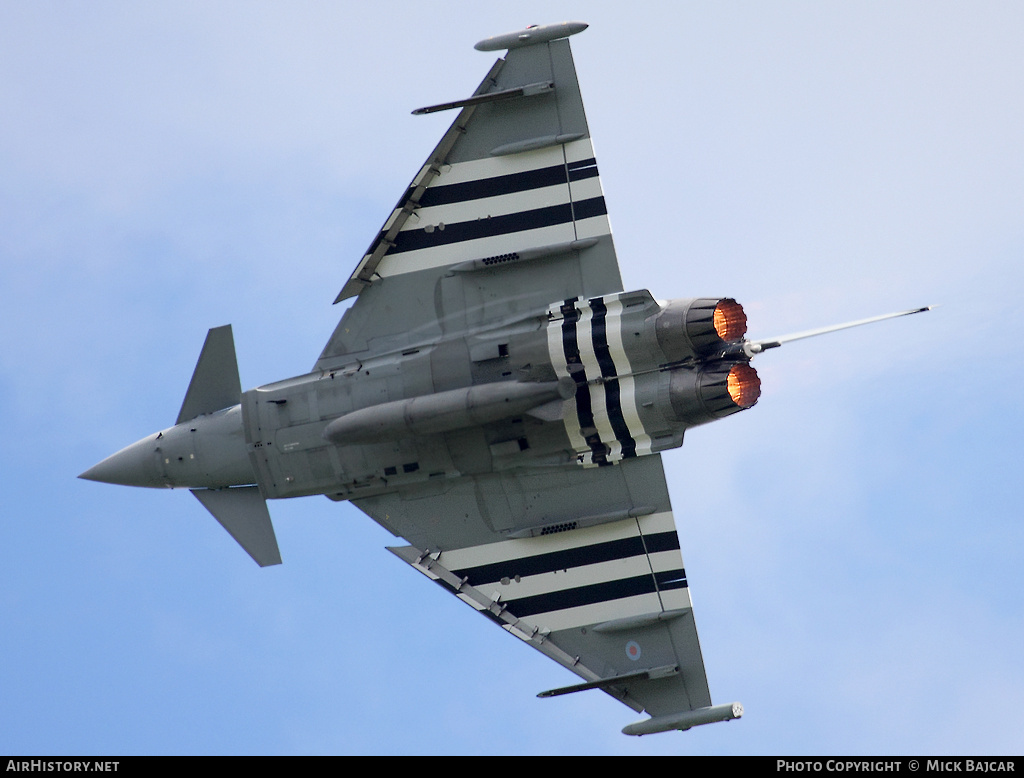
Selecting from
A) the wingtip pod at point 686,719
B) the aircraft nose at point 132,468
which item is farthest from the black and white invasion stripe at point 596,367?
the aircraft nose at point 132,468

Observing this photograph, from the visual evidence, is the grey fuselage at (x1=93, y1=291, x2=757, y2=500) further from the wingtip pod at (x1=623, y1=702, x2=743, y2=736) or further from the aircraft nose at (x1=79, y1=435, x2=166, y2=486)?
the wingtip pod at (x1=623, y1=702, x2=743, y2=736)

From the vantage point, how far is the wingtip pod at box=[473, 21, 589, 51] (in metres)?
16.7

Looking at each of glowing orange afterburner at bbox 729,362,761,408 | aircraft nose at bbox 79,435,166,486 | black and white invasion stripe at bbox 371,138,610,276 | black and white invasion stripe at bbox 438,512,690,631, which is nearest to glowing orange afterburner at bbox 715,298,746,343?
glowing orange afterburner at bbox 729,362,761,408

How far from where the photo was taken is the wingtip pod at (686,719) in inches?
637

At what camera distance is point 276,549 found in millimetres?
17484

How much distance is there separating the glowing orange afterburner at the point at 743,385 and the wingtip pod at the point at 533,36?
5398 mm

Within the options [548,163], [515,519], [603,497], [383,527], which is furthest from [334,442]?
[548,163]

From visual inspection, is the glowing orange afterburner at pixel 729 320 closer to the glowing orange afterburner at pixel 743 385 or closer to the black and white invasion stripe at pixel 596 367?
the glowing orange afterburner at pixel 743 385

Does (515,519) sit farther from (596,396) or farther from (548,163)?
(548,163)

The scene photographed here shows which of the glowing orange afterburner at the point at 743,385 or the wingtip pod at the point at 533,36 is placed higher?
the wingtip pod at the point at 533,36

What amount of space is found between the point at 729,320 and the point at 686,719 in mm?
5609

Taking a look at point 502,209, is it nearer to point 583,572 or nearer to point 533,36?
point 533,36

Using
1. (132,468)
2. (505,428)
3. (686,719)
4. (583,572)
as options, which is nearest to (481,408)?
(505,428)

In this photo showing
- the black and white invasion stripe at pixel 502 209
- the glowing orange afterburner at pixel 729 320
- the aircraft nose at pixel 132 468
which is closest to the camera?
the glowing orange afterburner at pixel 729 320
